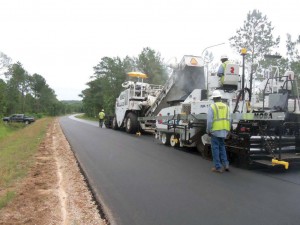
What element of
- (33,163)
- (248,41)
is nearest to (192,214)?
(33,163)

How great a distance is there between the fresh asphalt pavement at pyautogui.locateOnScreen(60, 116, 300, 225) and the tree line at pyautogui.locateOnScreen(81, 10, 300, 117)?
3.97 meters

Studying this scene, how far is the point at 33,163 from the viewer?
8.84m

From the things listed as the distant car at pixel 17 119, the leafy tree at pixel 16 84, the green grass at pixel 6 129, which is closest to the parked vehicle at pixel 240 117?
the green grass at pixel 6 129

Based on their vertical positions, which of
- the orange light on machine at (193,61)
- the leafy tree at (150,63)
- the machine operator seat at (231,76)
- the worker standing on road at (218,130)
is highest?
the leafy tree at (150,63)

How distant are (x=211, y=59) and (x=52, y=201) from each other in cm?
1271

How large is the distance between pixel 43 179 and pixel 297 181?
482 cm

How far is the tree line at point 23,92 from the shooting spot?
66688 mm

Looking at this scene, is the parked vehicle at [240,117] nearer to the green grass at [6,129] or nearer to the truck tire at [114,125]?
the truck tire at [114,125]

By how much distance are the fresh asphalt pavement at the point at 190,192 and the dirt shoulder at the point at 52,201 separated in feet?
0.87

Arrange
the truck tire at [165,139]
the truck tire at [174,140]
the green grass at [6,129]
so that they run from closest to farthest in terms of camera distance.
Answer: the truck tire at [174,140] < the truck tire at [165,139] < the green grass at [6,129]

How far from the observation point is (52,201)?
536 centimetres

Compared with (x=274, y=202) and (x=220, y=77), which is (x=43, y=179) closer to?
(x=274, y=202)

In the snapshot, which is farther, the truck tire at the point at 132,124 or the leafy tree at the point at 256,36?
the leafy tree at the point at 256,36

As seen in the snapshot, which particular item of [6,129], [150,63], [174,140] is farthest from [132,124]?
[150,63]
